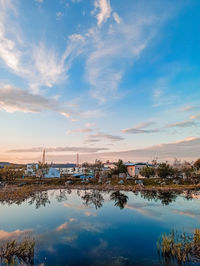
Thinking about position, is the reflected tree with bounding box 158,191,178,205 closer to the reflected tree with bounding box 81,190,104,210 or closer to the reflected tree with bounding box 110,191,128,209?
the reflected tree with bounding box 110,191,128,209

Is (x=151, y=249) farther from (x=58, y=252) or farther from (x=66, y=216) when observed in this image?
(x=66, y=216)

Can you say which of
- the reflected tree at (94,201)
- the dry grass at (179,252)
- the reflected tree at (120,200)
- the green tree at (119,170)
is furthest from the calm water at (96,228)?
the green tree at (119,170)

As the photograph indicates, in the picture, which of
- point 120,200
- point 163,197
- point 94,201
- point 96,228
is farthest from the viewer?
point 163,197

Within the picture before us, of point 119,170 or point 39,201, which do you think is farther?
point 119,170

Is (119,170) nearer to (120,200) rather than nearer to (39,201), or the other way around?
(120,200)

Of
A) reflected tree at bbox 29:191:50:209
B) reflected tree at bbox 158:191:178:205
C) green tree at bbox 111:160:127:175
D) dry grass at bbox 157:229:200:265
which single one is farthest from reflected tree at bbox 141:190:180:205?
green tree at bbox 111:160:127:175

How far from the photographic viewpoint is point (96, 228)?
18391 millimetres

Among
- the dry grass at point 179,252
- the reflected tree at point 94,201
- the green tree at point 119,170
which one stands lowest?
the reflected tree at point 94,201

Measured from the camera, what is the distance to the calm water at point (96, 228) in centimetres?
1245

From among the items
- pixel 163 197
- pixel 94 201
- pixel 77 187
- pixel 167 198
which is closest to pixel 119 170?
pixel 77 187

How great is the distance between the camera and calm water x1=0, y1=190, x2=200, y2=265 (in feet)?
40.8

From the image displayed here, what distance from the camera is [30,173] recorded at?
7900 centimetres

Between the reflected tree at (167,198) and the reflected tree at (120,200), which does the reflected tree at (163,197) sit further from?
the reflected tree at (120,200)

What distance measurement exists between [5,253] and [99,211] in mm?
15292
